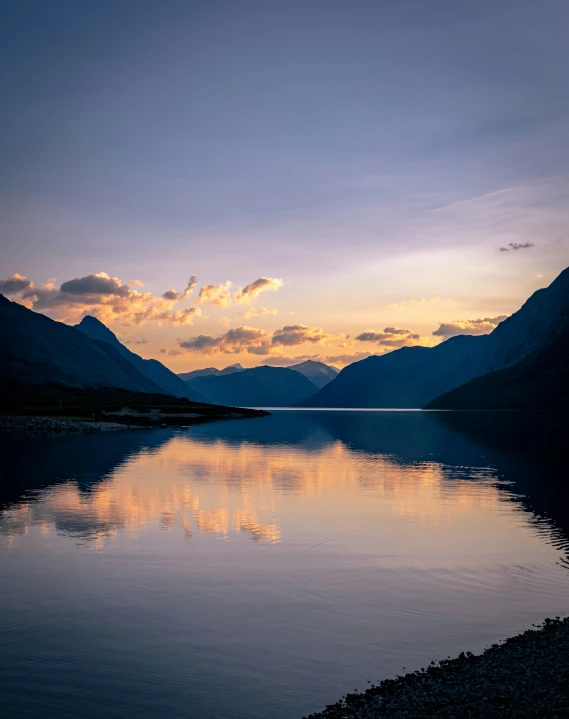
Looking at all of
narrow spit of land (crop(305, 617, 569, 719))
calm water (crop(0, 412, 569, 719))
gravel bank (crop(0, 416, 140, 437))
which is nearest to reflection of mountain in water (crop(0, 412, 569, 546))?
calm water (crop(0, 412, 569, 719))

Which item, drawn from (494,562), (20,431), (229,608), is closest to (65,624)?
(229,608)

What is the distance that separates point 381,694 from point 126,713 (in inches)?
278

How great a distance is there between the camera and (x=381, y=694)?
1820cm

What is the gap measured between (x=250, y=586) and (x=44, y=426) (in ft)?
411

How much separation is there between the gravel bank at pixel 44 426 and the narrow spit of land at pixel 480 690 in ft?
409

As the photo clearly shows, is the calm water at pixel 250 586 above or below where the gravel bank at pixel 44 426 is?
below

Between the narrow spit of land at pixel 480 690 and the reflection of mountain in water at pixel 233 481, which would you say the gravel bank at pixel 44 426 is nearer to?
the reflection of mountain in water at pixel 233 481

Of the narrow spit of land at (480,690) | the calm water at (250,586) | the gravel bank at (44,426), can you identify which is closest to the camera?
the narrow spit of land at (480,690)

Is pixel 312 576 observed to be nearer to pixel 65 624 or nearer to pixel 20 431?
pixel 65 624

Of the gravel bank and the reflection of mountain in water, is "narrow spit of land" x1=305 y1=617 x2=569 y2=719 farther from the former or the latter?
the gravel bank

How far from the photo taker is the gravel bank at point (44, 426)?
136m

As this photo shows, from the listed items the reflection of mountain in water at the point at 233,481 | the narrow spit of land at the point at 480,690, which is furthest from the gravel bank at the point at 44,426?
the narrow spit of land at the point at 480,690

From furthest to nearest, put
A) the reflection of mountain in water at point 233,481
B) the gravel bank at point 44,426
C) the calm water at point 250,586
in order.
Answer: the gravel bank at point 44,426, the reflection of mountain in water at point 233,481, the calm water at point 250,586

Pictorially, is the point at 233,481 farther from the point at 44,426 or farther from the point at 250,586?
the point at 44,426
